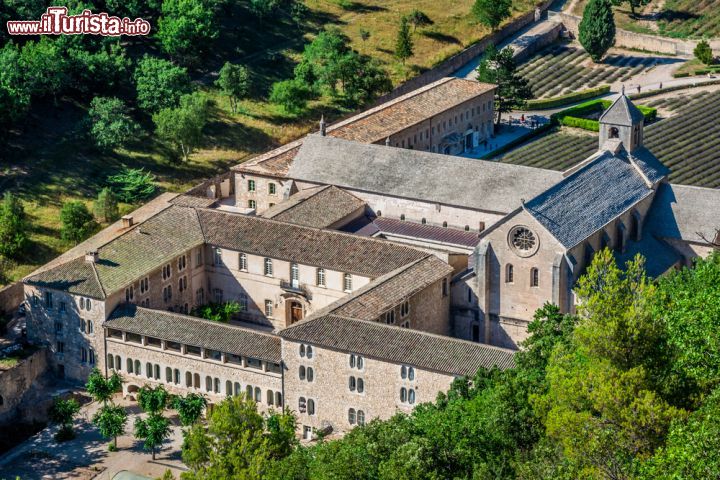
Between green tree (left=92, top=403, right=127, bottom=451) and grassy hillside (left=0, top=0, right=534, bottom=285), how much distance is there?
22.6 metres

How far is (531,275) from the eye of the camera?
108m

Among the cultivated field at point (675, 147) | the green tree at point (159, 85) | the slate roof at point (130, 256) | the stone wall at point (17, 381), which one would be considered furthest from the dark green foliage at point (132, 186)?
the cultivated field at point (675, 147)

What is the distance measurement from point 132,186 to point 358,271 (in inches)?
1255

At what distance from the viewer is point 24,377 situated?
109062 millimetres

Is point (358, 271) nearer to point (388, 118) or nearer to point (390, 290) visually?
point (390, 290)

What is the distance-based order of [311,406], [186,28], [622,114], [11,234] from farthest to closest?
[186,28] → [11,234] → [622,114] → [311,406]

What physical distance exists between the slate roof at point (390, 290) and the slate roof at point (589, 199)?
8395 mm

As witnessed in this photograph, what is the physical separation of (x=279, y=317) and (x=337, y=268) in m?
7.44

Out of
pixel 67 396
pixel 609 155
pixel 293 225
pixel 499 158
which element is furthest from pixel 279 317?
pixel 499 158

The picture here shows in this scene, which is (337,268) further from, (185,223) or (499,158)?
(499,158)

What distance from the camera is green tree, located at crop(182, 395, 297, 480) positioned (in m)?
82.4

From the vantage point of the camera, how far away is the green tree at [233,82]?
150m

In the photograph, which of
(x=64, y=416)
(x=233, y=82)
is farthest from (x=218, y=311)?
(x=233, y=82)

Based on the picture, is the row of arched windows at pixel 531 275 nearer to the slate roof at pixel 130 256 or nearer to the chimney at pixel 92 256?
the slate roof at pixel 130 256
